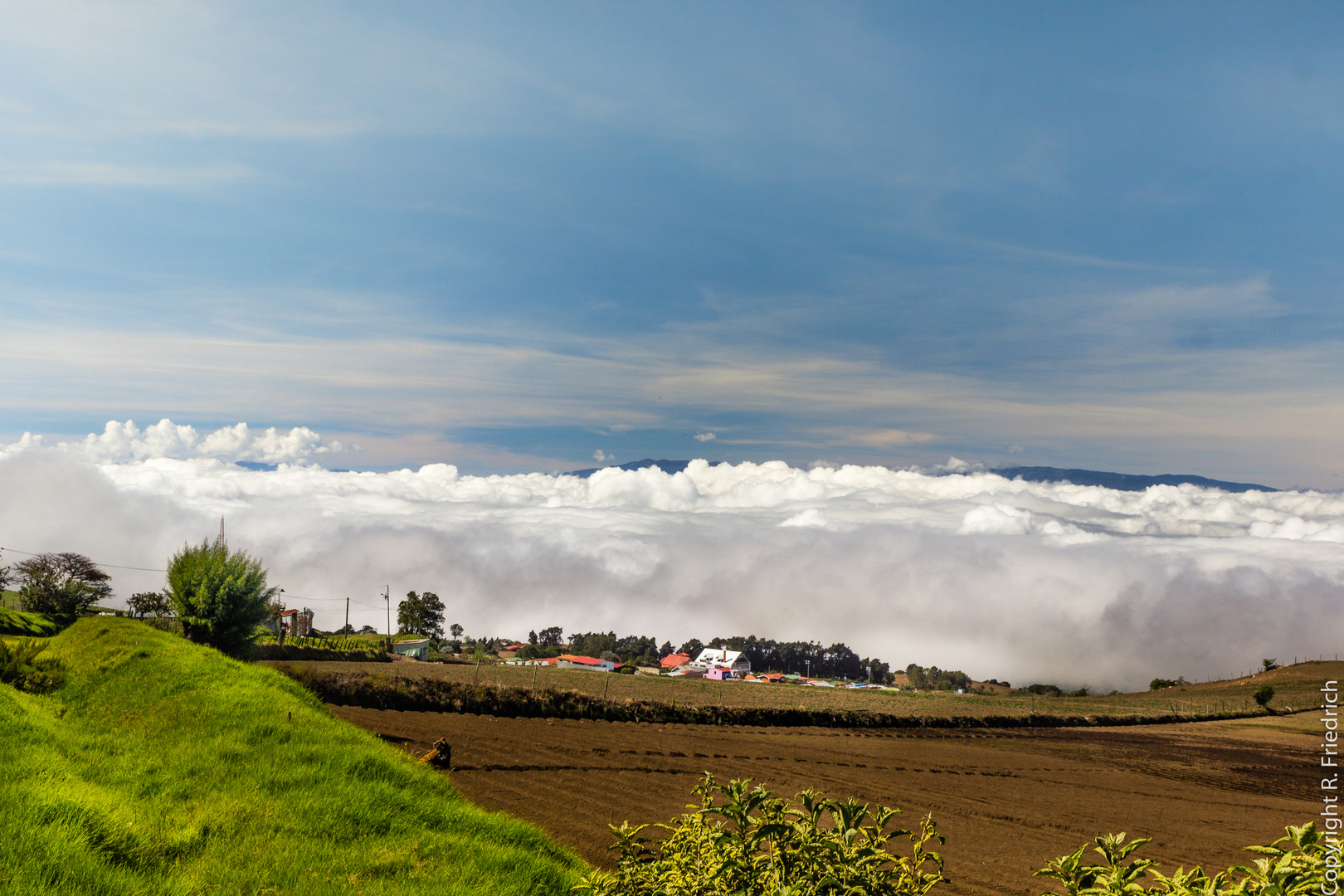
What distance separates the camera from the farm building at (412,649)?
94.2m

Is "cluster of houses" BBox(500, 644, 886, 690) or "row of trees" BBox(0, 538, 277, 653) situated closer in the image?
"row of trees" BBox(0, 538, 277, 653)

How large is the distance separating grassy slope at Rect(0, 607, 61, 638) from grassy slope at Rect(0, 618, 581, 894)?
1383 inches

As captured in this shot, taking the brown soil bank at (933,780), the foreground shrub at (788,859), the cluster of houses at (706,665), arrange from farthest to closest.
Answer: the cluster of houses at (706,665) → the brown soil bank at (933,780) → the foreground shrub at (788,859)

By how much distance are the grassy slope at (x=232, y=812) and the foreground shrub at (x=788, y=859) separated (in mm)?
3844

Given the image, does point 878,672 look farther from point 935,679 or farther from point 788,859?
point 788,859

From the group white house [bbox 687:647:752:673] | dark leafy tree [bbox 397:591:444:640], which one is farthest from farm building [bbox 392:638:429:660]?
white house [bbox 687:647:752:673]

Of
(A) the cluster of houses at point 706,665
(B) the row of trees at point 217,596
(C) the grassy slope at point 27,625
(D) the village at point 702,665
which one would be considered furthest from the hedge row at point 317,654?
(A) the cluster of houses at point 706,665

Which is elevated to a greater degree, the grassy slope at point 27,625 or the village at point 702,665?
the grassy slope at point 27,625

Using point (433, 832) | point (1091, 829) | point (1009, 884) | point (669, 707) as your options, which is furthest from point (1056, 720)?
point (433, 832)

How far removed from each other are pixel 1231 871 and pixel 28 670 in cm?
2206

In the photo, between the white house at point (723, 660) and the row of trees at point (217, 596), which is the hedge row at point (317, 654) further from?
the white house at point (723, 660)

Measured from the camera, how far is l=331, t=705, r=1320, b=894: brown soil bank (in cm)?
1633

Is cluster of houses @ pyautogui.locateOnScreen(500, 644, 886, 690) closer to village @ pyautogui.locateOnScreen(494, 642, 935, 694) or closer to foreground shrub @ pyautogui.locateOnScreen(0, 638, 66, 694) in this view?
village @ pyautogui.locateOnScreen(494, 642, 935, 694)

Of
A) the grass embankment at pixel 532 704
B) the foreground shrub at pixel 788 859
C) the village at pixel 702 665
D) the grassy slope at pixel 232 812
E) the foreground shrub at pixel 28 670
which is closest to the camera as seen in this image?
the foreground shrub at pixel 788 859
